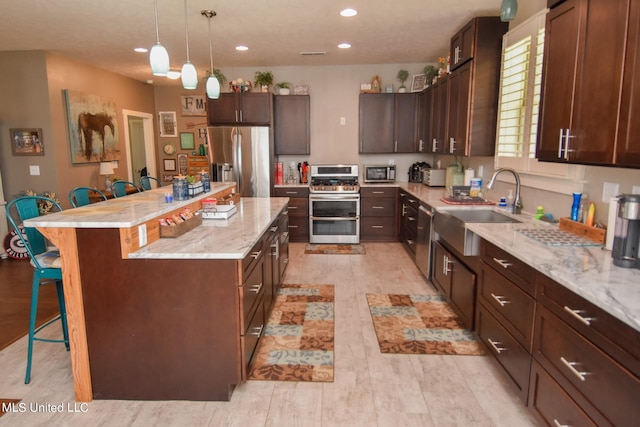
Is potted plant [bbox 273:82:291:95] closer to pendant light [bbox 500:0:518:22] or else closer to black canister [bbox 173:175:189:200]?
black canister [bbox 173:175:189:200]

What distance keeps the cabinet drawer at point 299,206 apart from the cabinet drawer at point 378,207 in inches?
32.2

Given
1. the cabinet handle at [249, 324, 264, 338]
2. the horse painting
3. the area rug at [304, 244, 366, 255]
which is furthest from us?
the horse painting

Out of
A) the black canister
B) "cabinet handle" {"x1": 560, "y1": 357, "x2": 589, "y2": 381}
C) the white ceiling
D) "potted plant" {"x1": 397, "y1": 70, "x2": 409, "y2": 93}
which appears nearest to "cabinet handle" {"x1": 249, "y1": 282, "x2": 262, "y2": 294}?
the black canister

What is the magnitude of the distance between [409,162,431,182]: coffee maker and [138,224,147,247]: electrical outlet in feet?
14.7

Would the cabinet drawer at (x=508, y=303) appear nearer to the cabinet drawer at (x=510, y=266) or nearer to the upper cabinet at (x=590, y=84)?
the cabinet drawer at (x=510, y=266)

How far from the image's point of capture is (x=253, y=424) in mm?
2070

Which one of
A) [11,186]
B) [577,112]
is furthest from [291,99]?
[577,112]

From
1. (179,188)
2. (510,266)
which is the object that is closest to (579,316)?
(510,266)

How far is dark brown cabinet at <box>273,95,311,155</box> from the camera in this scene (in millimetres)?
5941

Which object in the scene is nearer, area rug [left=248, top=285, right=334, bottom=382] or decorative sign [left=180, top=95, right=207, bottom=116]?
area rug [left=248, top=285, right=334, bottom=382]

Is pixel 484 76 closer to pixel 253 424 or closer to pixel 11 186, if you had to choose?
pixel 253 424

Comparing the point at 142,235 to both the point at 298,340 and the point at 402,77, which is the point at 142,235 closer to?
the point at 298,340

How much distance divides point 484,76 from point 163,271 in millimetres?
3189

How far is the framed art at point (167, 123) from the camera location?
26.1 feet
